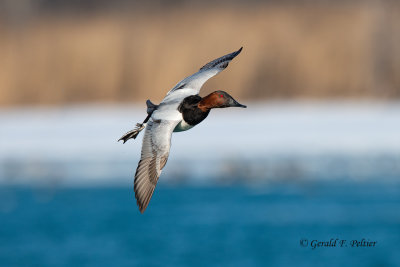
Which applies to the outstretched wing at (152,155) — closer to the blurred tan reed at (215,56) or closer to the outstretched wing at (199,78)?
the outstretched wing at (199,78)

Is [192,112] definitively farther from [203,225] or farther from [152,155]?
[203,225]

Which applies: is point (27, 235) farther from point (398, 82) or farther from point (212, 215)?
point (398, 82)

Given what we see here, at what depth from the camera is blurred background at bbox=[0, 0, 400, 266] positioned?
11.2 metres

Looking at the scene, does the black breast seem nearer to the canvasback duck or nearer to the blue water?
the canvasback duck

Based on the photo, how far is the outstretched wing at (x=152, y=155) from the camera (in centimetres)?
468

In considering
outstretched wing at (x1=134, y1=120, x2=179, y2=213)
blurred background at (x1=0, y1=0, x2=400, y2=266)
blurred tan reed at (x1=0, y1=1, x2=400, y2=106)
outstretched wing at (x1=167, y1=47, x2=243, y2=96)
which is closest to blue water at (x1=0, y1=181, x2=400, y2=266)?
blurred background at (x1=0, y1=0, x2=400, y2=266)

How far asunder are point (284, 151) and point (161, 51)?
619 cm

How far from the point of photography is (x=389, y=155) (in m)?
12.2

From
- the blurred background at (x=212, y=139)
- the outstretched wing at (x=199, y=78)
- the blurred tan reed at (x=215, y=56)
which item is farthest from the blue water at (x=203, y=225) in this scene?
the outstretched wing at (x=199, y=78)

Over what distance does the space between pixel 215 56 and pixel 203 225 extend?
20.3 ft

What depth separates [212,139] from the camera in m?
13.5

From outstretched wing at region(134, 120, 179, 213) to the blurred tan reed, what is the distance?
39.0ft

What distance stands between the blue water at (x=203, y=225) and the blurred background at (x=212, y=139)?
26 mm

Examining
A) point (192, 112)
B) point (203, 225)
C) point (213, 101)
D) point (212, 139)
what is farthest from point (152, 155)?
point (212, 139)
